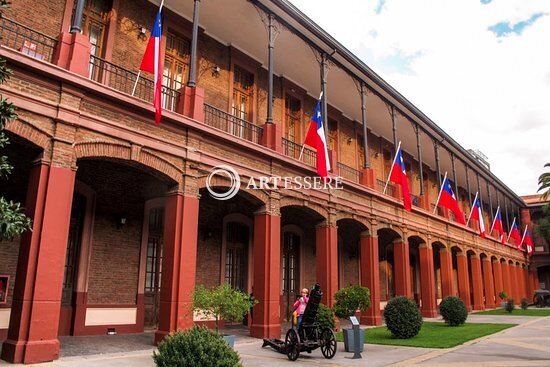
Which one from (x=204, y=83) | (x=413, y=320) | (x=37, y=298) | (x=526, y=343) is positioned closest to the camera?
(x=37, y=298)

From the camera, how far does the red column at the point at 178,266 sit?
11402mm

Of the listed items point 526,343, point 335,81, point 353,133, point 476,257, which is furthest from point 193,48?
point 476,257

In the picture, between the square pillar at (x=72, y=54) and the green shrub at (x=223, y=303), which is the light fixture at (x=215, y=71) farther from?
the green shrub at (x=223, y=303)

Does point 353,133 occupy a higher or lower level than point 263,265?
higher

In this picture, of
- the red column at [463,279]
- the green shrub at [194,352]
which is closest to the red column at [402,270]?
the red column at [463,279]

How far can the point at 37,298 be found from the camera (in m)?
8.85

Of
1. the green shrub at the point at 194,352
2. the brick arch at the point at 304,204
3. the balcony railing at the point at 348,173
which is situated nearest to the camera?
the green shrub at the point at 194,352

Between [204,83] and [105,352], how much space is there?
956 centimetres

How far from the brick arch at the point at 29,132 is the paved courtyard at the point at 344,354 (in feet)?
13.9

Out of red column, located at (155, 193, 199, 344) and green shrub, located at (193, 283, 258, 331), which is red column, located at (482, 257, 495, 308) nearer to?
red column, located at (155, 193, 199, 344)

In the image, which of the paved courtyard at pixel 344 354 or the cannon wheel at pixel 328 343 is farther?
the cannon wheel at pixel 328 343

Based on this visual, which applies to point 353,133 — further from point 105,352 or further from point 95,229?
point 105,352

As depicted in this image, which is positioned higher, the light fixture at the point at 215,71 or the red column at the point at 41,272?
the light fixture at the point at 215,71

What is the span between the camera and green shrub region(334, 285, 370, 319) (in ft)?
45.1
